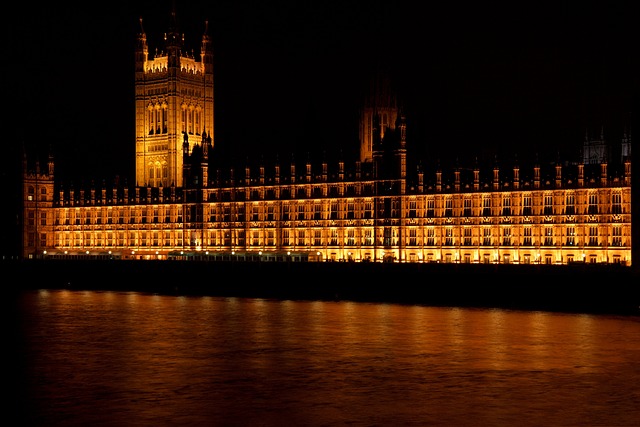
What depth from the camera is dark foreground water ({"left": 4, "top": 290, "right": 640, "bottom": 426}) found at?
3012cm

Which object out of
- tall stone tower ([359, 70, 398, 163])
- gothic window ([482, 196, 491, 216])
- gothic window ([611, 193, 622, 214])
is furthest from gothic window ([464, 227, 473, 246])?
tall stone tower ([359, 70, 398, 163])

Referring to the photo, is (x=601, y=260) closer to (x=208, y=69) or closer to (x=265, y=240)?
(x=265, y=240)

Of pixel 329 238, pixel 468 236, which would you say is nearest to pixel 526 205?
pixel 468 236

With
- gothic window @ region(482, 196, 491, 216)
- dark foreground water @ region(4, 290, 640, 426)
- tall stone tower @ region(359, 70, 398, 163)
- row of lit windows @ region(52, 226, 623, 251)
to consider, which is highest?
tall stone tower @ region(359, 70, 398, 163)

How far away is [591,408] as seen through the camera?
30.9m

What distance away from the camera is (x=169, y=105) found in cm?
11531

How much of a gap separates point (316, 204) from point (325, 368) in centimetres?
5261

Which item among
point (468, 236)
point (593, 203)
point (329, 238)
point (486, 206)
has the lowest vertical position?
point (329, 238)

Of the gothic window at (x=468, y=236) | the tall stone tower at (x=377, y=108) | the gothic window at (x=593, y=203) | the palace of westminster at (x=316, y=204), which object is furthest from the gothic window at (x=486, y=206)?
the tall stone tower at (x=377, y=108)

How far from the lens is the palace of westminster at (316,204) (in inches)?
3034

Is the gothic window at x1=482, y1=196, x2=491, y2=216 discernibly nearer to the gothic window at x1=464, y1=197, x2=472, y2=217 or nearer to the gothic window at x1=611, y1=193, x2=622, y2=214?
the gothic window at x1=464, y1=197, x2=472, y2=217

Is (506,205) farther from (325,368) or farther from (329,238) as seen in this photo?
(325,368)

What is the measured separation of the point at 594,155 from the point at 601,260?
78.1ft

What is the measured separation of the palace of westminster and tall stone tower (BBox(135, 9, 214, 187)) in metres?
0.16
